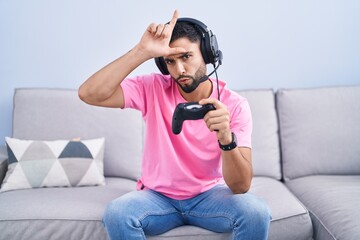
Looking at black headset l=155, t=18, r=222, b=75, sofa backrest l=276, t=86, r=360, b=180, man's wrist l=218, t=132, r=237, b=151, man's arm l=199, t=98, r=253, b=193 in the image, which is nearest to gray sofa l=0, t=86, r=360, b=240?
sofa backrest l=276, t=86, r=360, b=180

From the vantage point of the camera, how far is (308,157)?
1.95m

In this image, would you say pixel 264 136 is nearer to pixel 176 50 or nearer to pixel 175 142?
pixel 175 142

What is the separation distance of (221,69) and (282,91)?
14.0 inches

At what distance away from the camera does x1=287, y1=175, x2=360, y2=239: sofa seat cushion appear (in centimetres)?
132

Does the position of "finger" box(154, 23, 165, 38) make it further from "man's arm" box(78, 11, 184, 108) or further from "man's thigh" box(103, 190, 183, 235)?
"man's thigh" box(103, 190, 183, 235)

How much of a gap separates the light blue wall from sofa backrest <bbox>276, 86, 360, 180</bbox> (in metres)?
0.26

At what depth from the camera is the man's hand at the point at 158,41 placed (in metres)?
1.31

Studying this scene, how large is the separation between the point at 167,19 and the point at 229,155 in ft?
3.85

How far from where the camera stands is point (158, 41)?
1331mm

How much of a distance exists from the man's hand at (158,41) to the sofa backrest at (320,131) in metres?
0.91

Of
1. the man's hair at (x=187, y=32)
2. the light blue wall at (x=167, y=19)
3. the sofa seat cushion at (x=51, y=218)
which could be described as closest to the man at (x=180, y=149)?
the man's hair at (x=187, y=32)

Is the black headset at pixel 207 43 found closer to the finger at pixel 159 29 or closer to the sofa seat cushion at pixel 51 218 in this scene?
the finger at pixel 159 29

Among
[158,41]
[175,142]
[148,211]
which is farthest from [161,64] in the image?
[148,211]

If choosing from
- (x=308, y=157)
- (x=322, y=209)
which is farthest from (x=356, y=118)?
(x=322, y=209)
